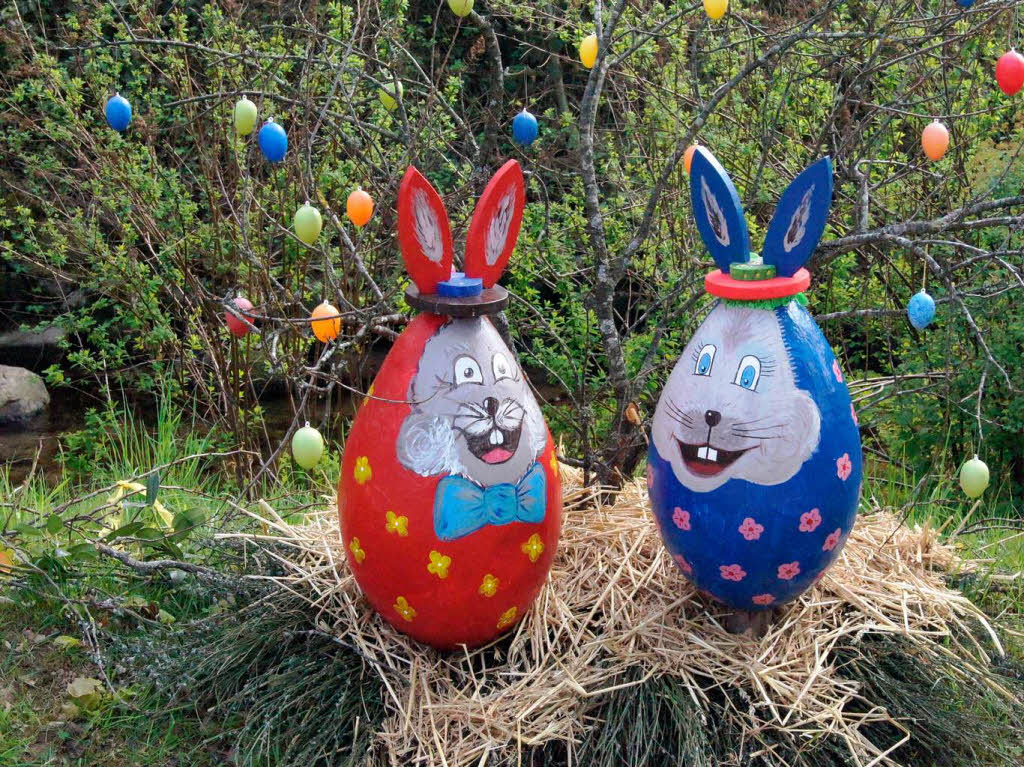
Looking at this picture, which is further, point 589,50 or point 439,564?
point 589,50

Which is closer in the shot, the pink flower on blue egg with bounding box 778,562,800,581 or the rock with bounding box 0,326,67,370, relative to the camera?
the pink flower on blue egg with bounding box 778,562,800,581

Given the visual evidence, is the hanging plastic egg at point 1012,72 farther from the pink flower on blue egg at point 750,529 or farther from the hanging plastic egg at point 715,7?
the pink flower on blue egg at point 750,529

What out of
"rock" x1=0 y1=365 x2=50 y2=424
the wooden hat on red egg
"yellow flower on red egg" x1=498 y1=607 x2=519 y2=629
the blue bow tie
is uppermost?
the wooden hat on red egg

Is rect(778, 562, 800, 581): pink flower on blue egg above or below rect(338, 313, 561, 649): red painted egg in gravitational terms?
below

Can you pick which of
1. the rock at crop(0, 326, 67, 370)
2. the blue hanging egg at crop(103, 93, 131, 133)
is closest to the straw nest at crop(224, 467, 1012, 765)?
the blue hanging egg at crop(103, 93, 131, 133)

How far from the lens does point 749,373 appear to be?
248cm

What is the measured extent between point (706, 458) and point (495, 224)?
2.47 ft

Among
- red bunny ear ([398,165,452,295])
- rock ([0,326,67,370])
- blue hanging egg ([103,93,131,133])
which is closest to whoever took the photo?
red bunny ear ([398,165,452,295])

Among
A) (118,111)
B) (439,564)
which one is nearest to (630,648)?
(439,564)

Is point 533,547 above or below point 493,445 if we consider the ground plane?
below

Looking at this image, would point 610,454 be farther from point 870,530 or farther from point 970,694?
point 970,694

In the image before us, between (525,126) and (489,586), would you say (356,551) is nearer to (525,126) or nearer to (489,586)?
(489,586)

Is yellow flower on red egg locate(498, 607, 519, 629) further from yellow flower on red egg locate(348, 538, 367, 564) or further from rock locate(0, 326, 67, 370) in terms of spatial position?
rock locate(0, 326, 67, 370)

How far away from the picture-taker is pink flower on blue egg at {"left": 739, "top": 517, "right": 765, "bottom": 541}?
2480mm
